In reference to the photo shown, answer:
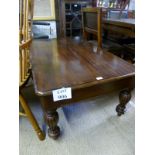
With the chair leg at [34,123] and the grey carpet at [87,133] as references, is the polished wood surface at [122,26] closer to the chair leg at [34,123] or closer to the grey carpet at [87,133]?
the grey carpet at [87,133]

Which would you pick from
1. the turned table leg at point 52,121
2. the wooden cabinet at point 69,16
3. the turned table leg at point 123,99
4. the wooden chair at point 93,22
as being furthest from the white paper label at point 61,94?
the wooden cabinet at point 69,16

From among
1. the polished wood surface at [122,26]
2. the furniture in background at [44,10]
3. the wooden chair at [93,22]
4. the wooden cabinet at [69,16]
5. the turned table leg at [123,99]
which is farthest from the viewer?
the wooden cabinet at [69,16]

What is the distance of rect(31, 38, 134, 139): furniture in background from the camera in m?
1.16

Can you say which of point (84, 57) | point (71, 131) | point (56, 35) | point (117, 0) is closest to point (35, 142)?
point (71, 131)

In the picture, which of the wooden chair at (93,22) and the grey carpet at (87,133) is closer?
the grey carpet at (87,133)

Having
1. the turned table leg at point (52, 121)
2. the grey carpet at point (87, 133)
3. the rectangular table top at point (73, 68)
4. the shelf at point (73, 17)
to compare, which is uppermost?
the shelf at point (73, 17)

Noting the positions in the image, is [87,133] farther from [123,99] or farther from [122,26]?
[122,26]

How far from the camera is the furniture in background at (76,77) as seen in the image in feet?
3.81

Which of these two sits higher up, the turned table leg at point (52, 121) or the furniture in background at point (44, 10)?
the furniture in background at point (44, 10)

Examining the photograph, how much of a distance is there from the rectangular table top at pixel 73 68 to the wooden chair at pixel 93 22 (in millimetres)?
253

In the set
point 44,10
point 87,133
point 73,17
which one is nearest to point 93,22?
point 73,17

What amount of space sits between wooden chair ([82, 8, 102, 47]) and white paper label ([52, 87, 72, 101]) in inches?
42.8

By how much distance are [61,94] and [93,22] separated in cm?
132
